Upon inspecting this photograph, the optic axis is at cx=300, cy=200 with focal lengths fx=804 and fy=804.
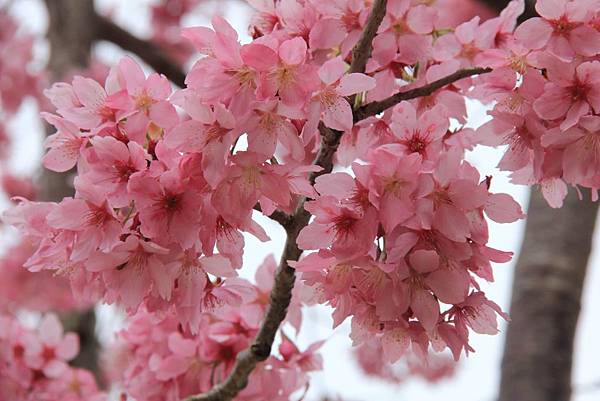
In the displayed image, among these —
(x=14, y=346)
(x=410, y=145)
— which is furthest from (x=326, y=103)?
(x=14, y=346)

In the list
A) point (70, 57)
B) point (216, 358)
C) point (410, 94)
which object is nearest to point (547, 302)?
point (216, 358)

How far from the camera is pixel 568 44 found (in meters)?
0.75

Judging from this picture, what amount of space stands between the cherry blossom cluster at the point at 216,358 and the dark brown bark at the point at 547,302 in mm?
908

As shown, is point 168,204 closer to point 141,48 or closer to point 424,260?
point 424,260

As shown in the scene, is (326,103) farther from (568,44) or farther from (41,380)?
(41,380)

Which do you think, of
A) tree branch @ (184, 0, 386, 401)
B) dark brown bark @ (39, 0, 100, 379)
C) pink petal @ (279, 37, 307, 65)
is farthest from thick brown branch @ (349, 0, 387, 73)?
dark brown bark @ (39, 0, 100, 379)

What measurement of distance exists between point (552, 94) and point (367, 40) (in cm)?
19

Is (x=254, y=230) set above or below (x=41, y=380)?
above

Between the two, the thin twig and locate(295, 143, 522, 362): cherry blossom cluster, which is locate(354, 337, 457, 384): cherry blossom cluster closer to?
the thin twig

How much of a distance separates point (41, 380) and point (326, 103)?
2.44ft

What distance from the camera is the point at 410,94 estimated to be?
829 mm

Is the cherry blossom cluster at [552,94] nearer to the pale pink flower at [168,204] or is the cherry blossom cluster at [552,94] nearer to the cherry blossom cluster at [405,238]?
the cherry blossom cluster at [405,238]

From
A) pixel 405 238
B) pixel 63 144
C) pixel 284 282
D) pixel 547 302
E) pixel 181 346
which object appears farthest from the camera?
pixel 547 302

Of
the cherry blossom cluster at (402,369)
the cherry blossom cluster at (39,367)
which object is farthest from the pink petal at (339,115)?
the cherry blossom cluster at (402,369)
